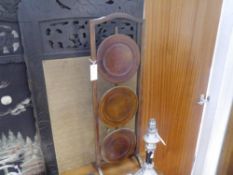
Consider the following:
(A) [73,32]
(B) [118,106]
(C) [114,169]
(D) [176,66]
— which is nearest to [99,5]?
(A) [73,32]

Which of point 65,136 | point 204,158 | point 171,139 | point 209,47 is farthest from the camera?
point 204,158

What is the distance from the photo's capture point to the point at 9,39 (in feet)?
2.22

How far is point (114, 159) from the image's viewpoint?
96cm

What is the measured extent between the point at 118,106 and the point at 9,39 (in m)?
0.48

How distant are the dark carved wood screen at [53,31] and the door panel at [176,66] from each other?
0.22 m

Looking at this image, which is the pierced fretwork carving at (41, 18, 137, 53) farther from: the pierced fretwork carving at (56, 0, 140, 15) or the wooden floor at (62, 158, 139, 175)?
the wooden floor at (62, 158, 139, 175)

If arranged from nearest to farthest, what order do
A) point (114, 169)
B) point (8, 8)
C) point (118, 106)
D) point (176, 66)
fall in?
1. point (8, 8)
2. point (118, 106)
3. point (114, 169)
4. point (176, 66)

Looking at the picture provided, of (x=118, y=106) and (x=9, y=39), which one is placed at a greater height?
(x=9, y=39)

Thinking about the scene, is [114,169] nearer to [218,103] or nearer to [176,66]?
[176,66]

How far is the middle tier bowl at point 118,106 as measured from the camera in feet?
2.78

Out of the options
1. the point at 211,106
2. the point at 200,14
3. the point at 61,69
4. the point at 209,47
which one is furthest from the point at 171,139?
the point at 61,69

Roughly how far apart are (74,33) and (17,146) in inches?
19.5

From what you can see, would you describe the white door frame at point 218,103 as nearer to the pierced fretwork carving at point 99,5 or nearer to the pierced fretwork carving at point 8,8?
the pierced fretwork carving at point 99,5

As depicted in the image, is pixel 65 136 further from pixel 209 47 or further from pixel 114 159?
pixel 209 47
